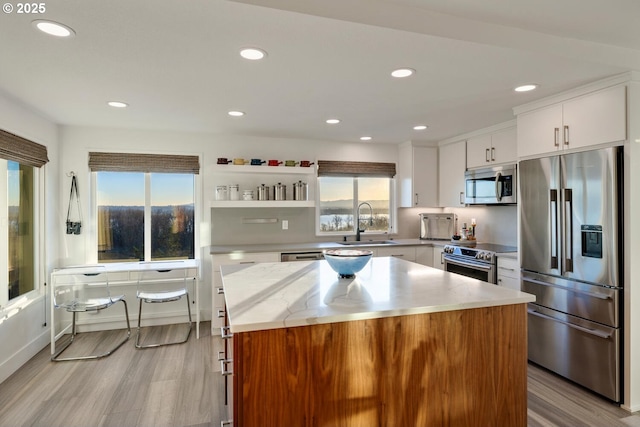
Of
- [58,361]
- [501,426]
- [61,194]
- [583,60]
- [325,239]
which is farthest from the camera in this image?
[325,239]

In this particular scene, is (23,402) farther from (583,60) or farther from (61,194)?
(583,60)

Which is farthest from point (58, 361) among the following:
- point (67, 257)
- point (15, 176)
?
point (15, 176)

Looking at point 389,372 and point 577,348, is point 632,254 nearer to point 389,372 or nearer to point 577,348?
point 577,348

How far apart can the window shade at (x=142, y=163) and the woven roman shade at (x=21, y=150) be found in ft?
1.64

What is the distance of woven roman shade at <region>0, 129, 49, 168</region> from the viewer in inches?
110

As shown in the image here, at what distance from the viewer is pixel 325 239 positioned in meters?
4.74

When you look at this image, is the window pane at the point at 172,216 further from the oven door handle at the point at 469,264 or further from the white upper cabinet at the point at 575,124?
the white upper cabinet at the point at 575,124

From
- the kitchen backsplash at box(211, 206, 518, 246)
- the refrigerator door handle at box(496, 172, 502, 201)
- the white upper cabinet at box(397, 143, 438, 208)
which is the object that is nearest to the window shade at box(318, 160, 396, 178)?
the white upper cabinet at box(397, 143, 438, 208)

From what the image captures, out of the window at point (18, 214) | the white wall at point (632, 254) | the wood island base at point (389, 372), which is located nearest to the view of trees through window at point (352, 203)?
the white wall at point (632, 254)

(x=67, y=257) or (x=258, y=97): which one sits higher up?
(x=258, y=97)

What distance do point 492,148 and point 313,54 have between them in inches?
106

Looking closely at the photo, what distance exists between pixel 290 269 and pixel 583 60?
2260mm

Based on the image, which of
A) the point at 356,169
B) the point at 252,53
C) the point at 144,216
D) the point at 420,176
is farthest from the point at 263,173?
the point at 252,53

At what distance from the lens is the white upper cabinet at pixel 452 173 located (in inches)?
172
